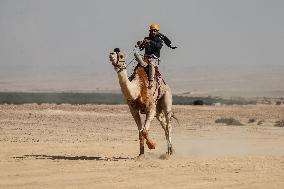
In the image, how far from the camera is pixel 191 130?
3225cm

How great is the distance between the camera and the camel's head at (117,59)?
49.1 ft

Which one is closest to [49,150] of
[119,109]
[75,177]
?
[75,177]

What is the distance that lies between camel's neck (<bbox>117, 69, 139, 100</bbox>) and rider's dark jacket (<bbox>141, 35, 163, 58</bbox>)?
1.13m

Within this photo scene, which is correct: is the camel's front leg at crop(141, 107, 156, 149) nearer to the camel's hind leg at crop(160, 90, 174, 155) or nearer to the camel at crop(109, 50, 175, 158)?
the camel at crop(109, 50, 175, 158)

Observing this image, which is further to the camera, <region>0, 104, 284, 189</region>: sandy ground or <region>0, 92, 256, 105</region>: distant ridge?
<region>0, 92, 256, 105</region>: distant ridge

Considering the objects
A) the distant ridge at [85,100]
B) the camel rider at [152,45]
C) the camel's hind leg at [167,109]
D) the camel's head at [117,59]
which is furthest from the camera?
the distant ridge at [85,100]

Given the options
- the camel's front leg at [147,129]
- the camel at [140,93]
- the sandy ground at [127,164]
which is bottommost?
the sandy ground at [127,164]

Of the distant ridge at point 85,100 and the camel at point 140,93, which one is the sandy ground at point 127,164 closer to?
the camel at point 140,93

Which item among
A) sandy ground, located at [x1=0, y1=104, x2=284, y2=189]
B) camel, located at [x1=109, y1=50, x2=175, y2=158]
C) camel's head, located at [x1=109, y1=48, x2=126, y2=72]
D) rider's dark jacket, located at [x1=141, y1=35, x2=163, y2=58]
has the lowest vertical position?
sandy ground, located at [x1=0, y1=104, x2=284, y2=189]

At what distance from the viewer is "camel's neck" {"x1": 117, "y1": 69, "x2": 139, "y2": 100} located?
15273 mm

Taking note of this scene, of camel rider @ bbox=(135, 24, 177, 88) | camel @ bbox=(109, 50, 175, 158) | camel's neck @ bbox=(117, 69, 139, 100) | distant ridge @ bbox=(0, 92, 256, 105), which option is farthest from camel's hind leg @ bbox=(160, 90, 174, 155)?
distant ridge @ bbox=(0, 92, 256, 105)

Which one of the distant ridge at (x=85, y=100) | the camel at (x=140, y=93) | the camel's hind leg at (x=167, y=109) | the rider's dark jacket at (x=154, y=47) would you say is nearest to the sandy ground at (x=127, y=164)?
the camel's hind leg at (x=167, y=109)

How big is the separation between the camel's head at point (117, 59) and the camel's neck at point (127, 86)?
15 cm

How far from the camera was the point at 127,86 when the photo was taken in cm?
1541
